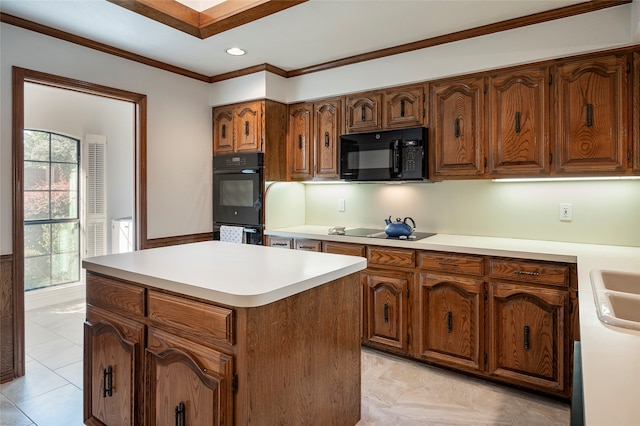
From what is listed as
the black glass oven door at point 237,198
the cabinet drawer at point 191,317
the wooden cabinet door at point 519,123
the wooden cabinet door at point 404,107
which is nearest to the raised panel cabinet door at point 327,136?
the wooden cabinet door at point 404,107

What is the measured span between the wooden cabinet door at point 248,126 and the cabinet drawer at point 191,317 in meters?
2.14

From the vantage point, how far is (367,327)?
2971 mm

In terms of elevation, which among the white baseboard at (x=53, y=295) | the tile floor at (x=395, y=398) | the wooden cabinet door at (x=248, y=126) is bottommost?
the tile floor at (x=395, y=398)

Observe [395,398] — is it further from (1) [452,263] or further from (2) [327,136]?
(2) [327,136]

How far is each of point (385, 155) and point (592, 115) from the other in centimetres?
135

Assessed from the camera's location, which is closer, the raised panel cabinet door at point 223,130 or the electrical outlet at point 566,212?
the electrical outlet at point 566,212

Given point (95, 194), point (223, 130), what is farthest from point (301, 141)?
point (95, 194)

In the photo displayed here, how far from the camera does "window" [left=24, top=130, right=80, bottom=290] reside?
167 inches

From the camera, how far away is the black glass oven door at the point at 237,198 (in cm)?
352

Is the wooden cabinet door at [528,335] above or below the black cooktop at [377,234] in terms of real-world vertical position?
below

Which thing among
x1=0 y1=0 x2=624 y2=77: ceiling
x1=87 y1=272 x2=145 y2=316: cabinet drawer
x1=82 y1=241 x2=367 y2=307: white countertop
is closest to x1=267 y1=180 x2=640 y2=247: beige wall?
x1=0 y1=0 x2=624 y2=77: ceiling

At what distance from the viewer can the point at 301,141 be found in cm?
360

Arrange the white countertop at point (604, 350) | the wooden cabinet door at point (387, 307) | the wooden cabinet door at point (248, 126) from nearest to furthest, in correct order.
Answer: the white countertop at point (604, 350) → the wooden cabinet door at point (387, 307) → the wooden cabinet door at point (248, 126)

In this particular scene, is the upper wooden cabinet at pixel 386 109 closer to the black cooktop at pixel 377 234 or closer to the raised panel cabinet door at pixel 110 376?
the black cooktop at pixel 377 234
